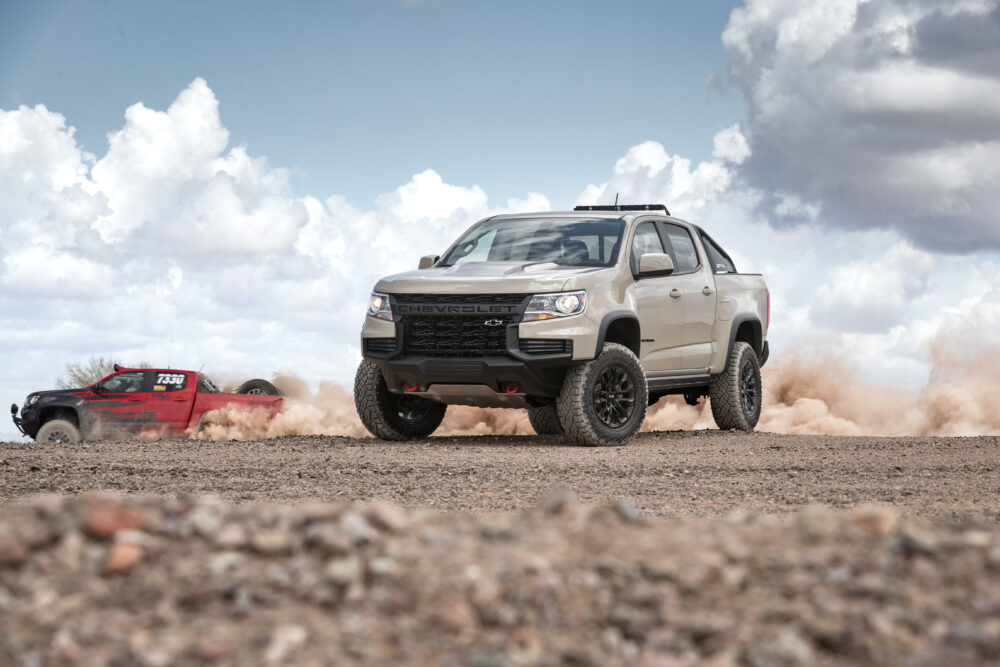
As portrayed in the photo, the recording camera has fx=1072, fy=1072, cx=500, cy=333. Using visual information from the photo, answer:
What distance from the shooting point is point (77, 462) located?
1170cm

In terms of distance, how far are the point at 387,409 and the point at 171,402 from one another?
4.85 m

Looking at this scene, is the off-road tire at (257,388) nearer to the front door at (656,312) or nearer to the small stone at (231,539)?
the front door at (656,312)

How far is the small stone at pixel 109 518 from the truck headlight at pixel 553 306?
8.20 m

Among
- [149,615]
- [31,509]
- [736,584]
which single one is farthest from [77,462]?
[736,584]

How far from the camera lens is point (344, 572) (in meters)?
3.45

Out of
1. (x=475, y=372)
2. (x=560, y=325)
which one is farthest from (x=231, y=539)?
(x=560, y=325)

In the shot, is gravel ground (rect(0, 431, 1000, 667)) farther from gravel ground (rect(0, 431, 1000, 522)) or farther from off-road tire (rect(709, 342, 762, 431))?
off-road tire (rect(709, 342, 762, 431))

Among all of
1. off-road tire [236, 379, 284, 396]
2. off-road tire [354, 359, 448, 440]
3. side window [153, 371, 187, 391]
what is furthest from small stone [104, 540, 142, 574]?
off-road tire [236, 379, 284, 396]

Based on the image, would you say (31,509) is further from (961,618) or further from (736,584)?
(961,618)

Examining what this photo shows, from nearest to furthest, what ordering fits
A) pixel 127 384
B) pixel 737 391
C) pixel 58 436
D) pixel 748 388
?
pixel 737 391
pixel 748 388
pixel 127 384
pixel 58 436

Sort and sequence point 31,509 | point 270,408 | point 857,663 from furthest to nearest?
point 270,408, point 31,509, point 857,663

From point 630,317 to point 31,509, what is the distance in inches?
371

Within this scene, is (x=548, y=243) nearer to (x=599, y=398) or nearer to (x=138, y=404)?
(x=599, y=398)

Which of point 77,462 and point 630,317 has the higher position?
point 630,317
